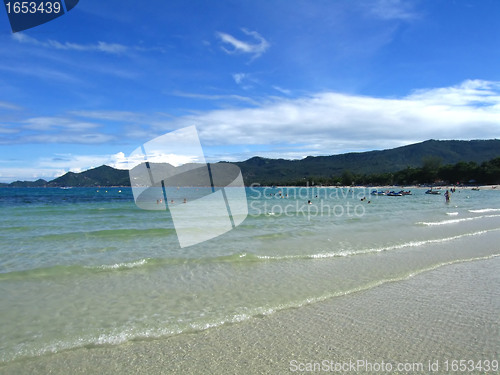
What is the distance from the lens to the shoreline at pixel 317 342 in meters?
4.45

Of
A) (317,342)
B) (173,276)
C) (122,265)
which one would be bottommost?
(317,342)

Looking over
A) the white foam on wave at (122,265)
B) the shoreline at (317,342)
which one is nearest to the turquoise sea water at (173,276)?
the white foam on wave at (122,265)

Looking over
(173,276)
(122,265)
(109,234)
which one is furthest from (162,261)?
(109,234)

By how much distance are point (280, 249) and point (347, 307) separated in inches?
246

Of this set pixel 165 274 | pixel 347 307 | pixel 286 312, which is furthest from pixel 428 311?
pixel 165 274

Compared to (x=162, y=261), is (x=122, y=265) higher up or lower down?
higher up

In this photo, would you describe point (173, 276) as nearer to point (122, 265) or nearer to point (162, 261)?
point (162, 261)

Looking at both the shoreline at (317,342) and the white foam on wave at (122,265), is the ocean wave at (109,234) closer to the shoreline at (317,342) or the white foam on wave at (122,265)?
the white foam on wave at (122,265)

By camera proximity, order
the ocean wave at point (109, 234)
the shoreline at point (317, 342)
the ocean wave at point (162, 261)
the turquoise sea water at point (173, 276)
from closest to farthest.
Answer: the shoreline at point (317, 342) → the turquoise sea water at point (173, 276) → the ocean wave at point (162, 261) → the ocean wave at point (109, 234)

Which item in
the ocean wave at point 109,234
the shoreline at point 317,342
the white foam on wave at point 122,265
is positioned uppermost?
the ocean wave at point 109,234

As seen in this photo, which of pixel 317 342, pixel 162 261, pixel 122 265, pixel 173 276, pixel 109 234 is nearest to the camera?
pixel 317 342

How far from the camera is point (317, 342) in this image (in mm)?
5023

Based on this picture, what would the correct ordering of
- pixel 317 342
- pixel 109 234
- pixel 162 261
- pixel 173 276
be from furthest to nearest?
pixel 109 234
pixel 162 261
pixel 173 276
pixel 317 342

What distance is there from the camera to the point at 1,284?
26.9 ft
